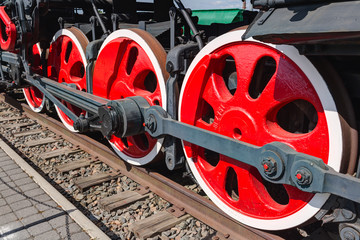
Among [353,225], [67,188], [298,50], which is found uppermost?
[298,50]

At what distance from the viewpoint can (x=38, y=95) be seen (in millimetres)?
5828

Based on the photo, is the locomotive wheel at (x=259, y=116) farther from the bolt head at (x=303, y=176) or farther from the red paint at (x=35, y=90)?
the red paint at (x=35, y=90)

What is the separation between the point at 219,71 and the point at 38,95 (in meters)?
4.34

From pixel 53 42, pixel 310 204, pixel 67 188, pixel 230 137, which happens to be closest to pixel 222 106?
pixel 230 137

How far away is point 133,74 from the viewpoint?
10.8 feet

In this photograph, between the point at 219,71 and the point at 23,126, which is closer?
the point at 219,71

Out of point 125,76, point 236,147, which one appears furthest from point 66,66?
point 236,147

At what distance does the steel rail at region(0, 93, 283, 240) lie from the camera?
2406 millimetres

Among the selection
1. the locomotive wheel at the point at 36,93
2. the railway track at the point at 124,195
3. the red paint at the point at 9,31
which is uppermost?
the red paint at the point at 9,31

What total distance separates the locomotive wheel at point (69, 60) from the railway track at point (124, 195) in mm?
493

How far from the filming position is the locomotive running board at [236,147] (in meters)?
1.67

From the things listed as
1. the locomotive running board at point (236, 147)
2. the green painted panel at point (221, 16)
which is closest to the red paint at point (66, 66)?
the locomotive running board at point (236, 147)

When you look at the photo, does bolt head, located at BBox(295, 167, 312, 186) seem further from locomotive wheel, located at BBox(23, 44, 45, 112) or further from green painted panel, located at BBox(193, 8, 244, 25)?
green painted panel, located at BBox(193, 8, 244, 25)

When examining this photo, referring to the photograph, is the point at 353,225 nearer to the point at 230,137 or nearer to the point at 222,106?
the point at 230,137
